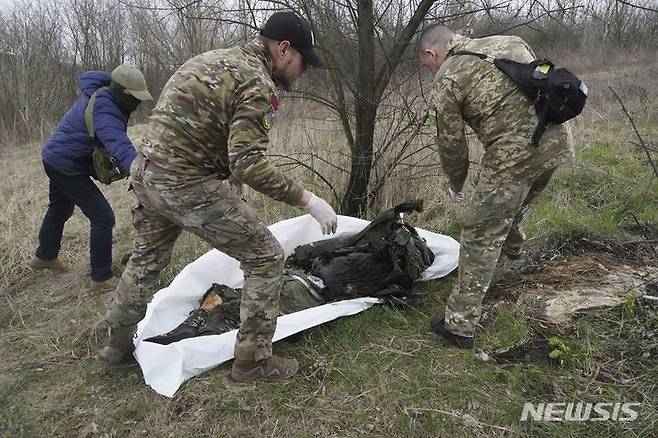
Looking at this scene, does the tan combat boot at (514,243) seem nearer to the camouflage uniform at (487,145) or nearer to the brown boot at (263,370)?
the camouflage uniform at (487,145)

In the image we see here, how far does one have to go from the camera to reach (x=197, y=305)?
3.17 m

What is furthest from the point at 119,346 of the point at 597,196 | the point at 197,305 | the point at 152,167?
the point at 597,196

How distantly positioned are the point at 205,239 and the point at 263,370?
2.48 feet

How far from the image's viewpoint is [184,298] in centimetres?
310

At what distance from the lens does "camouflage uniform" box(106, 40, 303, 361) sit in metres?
2.04

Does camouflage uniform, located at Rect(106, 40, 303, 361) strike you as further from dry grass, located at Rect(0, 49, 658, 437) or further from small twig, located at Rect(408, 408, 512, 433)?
small twig, located at Rect(408, 408, 512, 433)

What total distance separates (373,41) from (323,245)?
1.71 m

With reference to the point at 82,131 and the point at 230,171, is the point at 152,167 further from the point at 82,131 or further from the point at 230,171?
the point at 82,131

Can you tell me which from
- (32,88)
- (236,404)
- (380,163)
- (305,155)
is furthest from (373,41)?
(32,88)

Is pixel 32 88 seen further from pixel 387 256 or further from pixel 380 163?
pixel 387 256

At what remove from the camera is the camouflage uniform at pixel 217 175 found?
204 cm

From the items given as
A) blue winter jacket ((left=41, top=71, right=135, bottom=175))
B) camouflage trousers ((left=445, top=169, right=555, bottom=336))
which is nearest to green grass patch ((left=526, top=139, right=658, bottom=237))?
camouflage trousers ((left=445, top=169, right=555, bottom=336))

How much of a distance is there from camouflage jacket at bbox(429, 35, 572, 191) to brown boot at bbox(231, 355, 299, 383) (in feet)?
4.92

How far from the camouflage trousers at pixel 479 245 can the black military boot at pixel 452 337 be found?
2cm
